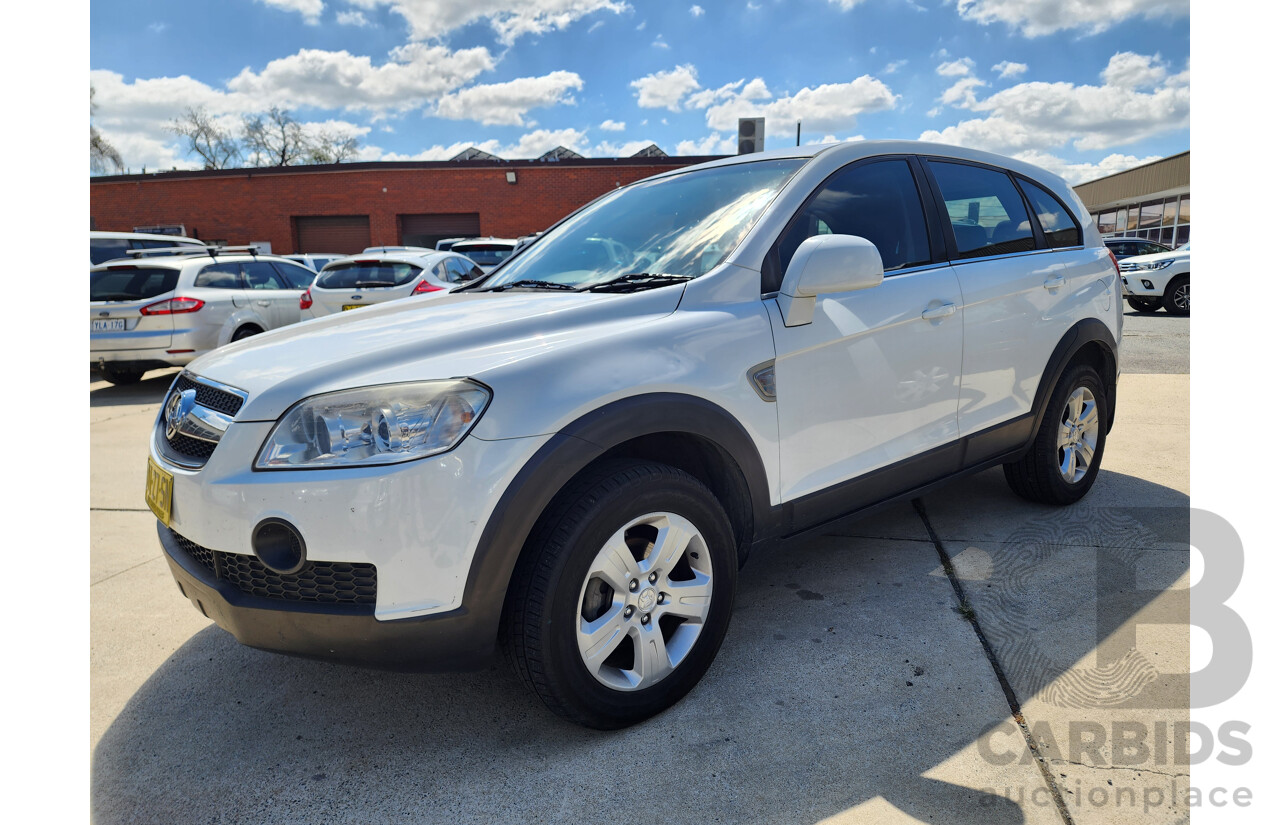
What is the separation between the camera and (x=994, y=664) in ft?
8.84

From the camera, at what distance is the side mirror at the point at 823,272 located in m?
2.56

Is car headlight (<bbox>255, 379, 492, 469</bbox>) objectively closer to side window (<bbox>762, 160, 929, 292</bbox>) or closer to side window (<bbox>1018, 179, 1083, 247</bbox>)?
side window (<bbox>762, 160, 929, 292</bbox>)

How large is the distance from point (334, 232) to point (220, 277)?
67.9 feet

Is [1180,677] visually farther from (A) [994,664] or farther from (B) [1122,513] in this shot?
(B) [1122,513]

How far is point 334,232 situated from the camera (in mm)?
29125

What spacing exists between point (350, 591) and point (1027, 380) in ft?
9.94

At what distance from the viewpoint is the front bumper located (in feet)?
6.64

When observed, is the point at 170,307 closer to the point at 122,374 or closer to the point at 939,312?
the point at 122,374

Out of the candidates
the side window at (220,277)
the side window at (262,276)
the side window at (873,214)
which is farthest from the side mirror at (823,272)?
the side window at (262,276)

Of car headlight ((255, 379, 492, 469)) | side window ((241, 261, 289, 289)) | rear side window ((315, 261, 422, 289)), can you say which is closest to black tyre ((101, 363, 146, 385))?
side window ((241, 261, 289, 289))

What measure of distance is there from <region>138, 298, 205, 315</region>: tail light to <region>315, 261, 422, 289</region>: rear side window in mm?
1656

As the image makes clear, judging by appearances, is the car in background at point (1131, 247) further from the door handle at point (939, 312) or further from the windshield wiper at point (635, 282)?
the windshield wiper at point (635, 282)

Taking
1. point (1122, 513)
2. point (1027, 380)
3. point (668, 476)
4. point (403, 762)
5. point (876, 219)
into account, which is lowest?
point (403, 762)

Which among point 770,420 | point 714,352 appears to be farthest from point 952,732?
point 714,352
